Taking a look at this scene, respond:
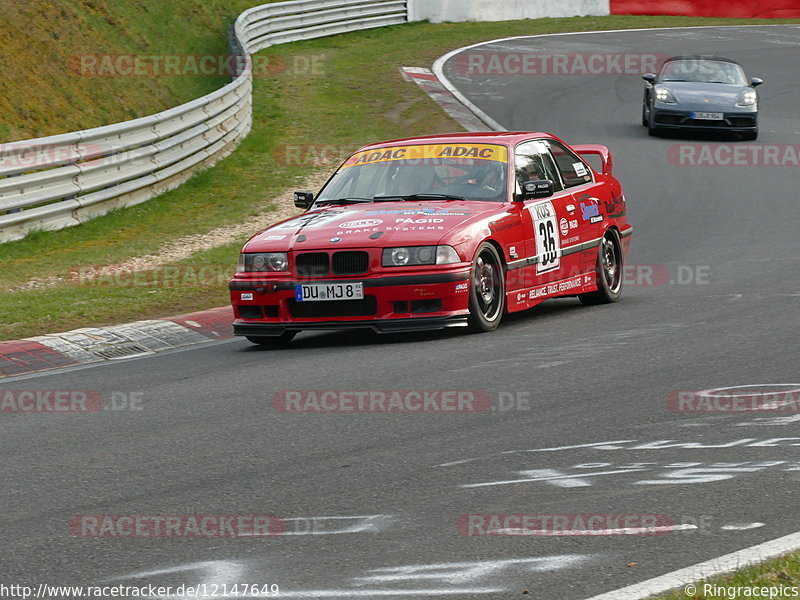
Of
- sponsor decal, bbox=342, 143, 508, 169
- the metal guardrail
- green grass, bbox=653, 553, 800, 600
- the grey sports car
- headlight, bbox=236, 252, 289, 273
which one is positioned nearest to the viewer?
green grass, bbox=653, 553, 800, 600

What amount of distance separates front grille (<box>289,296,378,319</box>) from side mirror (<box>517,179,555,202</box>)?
1.62 m

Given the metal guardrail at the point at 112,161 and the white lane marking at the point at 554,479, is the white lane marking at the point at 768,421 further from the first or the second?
the metal guardrail at the point at 112,161

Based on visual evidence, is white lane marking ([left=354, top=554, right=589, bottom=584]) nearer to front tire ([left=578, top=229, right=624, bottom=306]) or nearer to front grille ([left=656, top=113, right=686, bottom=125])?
front tire ([left=578, top=229, right=624, bottom=306])

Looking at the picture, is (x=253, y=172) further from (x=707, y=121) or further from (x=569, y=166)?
(x=569, y=166)

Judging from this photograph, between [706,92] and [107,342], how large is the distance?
51.3 ft

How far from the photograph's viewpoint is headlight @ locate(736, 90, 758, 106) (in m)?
22.8

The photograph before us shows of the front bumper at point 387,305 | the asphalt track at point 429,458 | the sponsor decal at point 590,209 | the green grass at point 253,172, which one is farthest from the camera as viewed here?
the green grass at point 253,172

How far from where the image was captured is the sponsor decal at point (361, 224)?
31.5 feet

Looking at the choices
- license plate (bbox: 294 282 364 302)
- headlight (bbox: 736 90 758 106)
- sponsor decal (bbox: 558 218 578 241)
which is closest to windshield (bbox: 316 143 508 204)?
sponsor decal (bbox: 558 218 578 241)

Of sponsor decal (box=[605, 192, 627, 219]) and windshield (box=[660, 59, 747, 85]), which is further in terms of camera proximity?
windshield (box=[660, 59, 747, 85])

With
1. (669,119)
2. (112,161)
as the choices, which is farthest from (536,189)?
(669,119)

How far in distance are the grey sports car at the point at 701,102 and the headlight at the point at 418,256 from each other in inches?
567

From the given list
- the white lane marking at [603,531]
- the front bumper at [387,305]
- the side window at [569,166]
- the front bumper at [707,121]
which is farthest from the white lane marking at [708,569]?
the front bumper at [707,121]

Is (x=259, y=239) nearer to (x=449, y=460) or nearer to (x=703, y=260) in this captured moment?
(x=449, y=460)
